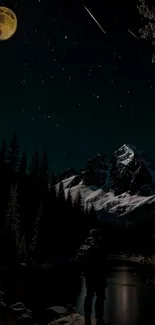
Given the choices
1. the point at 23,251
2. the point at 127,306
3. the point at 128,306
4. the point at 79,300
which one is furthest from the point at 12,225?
the point at 128,306

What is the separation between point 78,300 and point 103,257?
26.7 meters

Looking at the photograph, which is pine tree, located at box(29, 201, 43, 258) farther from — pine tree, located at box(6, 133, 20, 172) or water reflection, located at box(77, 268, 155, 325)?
water reflection, located at box(77, 268, 155, 325)

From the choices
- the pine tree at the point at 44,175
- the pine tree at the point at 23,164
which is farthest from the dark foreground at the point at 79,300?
the pine tree at the point at 23,164

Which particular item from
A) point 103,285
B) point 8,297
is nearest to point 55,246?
point 8,297

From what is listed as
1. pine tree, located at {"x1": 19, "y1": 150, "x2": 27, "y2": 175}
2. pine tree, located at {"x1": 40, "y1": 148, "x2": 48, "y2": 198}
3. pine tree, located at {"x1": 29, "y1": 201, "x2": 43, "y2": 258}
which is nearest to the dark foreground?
pine tree, located at {"x1": 29, "y1": 201, "x2": 43, "y2": 258}

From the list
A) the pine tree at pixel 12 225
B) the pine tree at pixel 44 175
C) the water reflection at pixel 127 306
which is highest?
the pine tree at pixel 44 175

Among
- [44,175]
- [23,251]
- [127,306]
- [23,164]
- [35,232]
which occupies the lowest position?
[127,306]

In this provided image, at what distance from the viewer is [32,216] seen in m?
78.2

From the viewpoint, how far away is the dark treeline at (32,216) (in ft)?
211

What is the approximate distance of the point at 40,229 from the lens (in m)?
77.9

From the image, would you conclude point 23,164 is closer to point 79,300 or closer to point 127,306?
point 79,300

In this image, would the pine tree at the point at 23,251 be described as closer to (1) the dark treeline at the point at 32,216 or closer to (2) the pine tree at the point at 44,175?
(1) the dark treeline at the point at 32,216

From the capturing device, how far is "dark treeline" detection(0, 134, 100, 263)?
64.2m

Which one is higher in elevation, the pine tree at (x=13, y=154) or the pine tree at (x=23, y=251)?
the pine tree at (x=13, y=154)
